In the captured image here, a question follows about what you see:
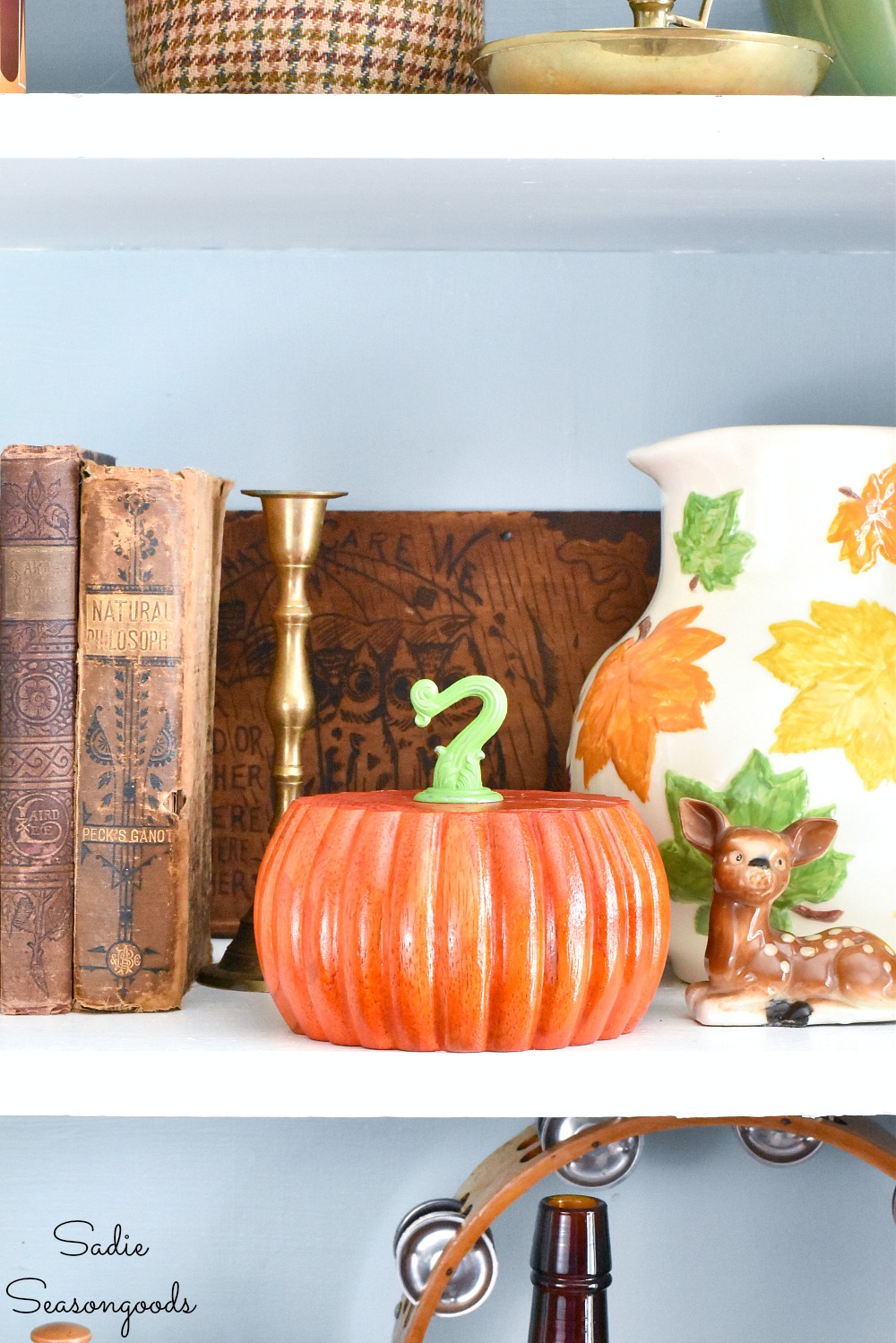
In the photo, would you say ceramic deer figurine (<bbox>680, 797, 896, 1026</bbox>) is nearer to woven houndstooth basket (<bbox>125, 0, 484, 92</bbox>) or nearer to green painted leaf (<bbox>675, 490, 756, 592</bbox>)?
green painted leaf (<bbox>675, 490, 756, 592</bbox>)

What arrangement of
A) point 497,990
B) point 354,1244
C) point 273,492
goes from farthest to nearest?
1. point 354,1244
2. point 273,492
3. point 497,990

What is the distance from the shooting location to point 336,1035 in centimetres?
55

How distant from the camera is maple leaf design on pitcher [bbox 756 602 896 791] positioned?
604 millimetres

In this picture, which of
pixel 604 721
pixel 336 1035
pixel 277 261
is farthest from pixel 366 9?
pixel 336 1035

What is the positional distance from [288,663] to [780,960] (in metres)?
0.27

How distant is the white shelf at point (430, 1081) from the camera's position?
515 millimetres

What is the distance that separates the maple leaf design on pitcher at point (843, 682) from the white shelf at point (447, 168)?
0.20m

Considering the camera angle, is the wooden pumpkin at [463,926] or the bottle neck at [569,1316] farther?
the bottle neck at [569,1316]

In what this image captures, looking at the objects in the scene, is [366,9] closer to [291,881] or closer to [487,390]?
[487,390]

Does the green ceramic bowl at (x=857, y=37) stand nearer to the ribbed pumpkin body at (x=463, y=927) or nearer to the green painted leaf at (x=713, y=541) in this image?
the green painted leaf at (x=713, y=541)

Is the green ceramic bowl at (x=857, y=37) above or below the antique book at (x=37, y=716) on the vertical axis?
above

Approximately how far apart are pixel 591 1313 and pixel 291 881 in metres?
0.28

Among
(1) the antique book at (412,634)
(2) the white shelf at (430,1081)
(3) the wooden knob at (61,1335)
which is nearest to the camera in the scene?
(2) the white shelf at (430,1081)

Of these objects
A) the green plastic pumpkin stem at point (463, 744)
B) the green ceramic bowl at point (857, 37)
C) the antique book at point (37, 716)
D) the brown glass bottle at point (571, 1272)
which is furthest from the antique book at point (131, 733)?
the green ceramic bowl at point (857, 37)
